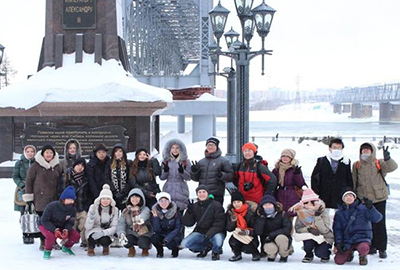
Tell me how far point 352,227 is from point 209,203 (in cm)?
175

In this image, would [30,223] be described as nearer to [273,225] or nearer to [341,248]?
[273,225]

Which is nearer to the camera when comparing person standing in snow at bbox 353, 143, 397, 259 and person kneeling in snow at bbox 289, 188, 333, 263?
person kneeling in snow at bbox 289, 188, 333, 263

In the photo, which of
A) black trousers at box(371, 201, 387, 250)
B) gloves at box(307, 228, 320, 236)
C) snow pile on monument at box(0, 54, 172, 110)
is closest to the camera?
gloves at box(307, 228, 320, 236)

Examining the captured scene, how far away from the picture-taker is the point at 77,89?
45.5 feet

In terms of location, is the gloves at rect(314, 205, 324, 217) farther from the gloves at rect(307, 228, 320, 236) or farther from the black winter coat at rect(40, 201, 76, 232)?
the black winter coat at rect(40, 201, 76, 232)

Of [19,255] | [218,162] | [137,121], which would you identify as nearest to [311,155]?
[137,121]

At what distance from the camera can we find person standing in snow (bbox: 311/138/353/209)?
7.43m

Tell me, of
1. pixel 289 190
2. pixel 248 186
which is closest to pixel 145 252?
pixel 248 186

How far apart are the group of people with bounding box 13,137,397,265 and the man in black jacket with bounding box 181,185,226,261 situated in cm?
1

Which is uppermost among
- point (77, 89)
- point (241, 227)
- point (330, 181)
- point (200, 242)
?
point (77, 89)

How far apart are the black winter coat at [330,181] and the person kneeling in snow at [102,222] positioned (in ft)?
8.77

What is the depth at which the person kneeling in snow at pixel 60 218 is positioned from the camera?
278 inches

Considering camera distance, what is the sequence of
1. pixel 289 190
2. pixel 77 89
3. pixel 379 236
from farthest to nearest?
pixel 77 89 → pixel 289 190 → pixel 379 236

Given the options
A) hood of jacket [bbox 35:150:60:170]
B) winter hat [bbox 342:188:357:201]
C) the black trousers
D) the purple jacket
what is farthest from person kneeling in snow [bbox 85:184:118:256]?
the black trousers
